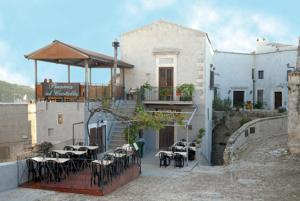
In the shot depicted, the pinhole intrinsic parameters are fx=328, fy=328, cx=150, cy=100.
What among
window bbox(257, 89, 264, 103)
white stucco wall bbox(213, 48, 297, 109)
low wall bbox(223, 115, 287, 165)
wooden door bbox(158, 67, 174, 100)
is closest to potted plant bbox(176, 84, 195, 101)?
wooden door bbox(158, 67, 174, 100)

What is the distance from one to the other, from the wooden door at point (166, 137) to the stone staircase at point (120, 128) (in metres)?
2.62

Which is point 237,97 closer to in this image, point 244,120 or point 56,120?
point 244,120

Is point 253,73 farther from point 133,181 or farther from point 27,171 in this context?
point 27,171

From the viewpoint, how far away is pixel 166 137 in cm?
2031

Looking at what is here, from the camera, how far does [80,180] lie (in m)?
11.5

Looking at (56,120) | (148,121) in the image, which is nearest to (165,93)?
(148,121)

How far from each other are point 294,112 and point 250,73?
18.6m

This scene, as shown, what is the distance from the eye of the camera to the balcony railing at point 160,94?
1959cm

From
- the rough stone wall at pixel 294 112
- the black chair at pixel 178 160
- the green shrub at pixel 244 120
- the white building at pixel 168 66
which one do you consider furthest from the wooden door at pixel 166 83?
the green shrub at pixel 244 120

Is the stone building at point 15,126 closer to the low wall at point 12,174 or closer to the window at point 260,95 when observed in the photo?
the low wall at point 12,174

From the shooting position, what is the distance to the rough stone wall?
55.3 ft

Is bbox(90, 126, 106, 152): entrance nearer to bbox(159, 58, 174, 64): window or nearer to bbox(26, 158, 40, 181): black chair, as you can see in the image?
bbox(26, 158, 40, 181): black chair

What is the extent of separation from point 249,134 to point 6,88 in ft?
150

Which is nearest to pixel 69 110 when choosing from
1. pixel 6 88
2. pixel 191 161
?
pixel 191 161
